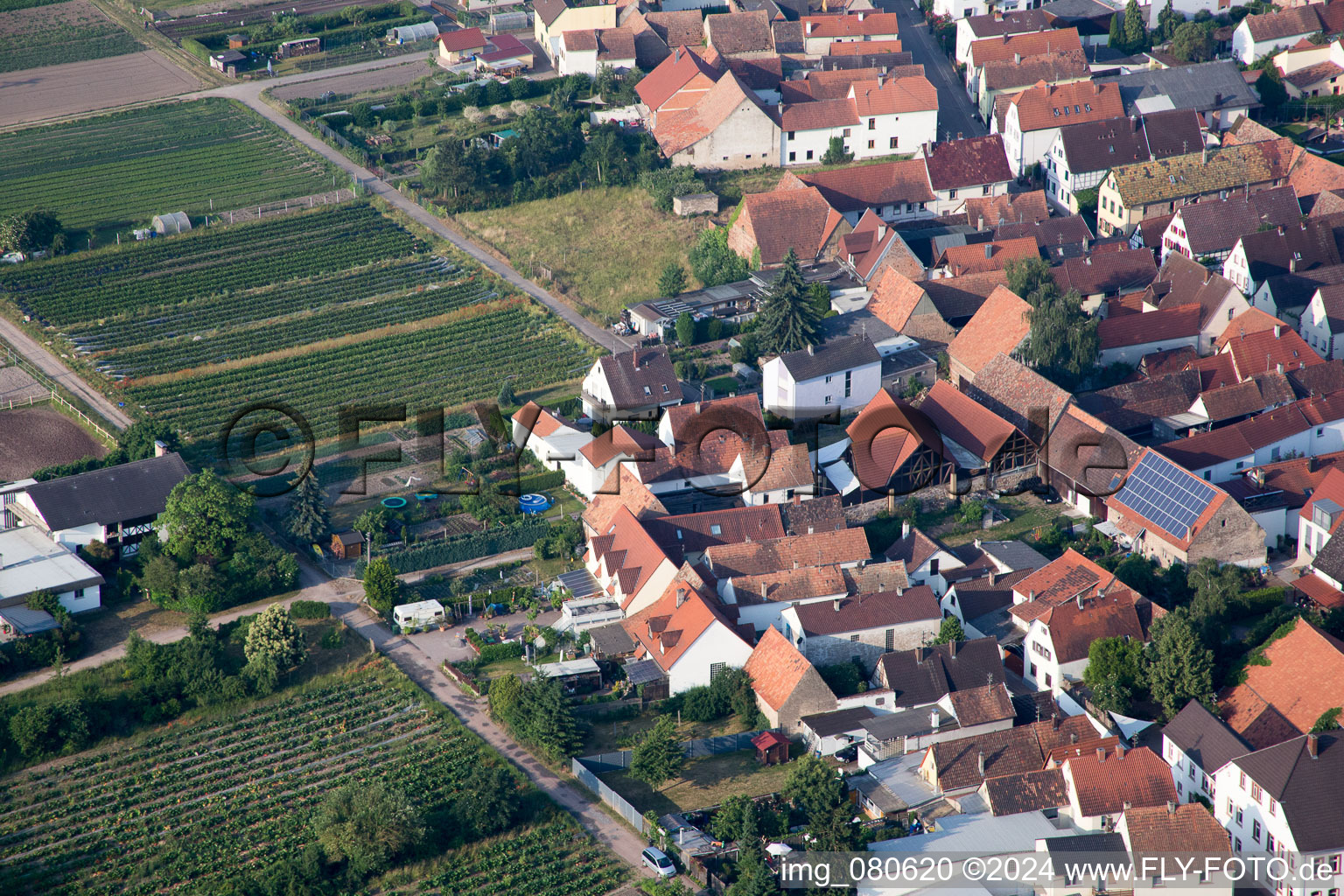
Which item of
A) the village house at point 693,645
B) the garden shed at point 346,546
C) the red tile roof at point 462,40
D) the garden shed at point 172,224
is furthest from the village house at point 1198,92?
the garden shed at point 346,546

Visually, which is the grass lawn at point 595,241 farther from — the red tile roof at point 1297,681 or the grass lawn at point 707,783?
the red tile roof at point 1297,681

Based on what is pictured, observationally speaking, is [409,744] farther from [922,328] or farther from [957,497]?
[922,328]

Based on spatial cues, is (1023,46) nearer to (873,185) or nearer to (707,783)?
(873,185)

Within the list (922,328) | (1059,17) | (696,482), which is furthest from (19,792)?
(1059,17)

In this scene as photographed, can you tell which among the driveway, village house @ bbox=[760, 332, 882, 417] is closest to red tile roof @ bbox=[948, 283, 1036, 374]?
village house @ bbox=[760, 332, 882, 417]

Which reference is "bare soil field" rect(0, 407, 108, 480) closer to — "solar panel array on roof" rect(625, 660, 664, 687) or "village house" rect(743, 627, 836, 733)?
"solar panel array on roof" rect(625, 660, 664, 687)

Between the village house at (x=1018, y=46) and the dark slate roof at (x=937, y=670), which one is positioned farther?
the village house at (x=1018, y=46)

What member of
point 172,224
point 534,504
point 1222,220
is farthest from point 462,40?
point 534,504
